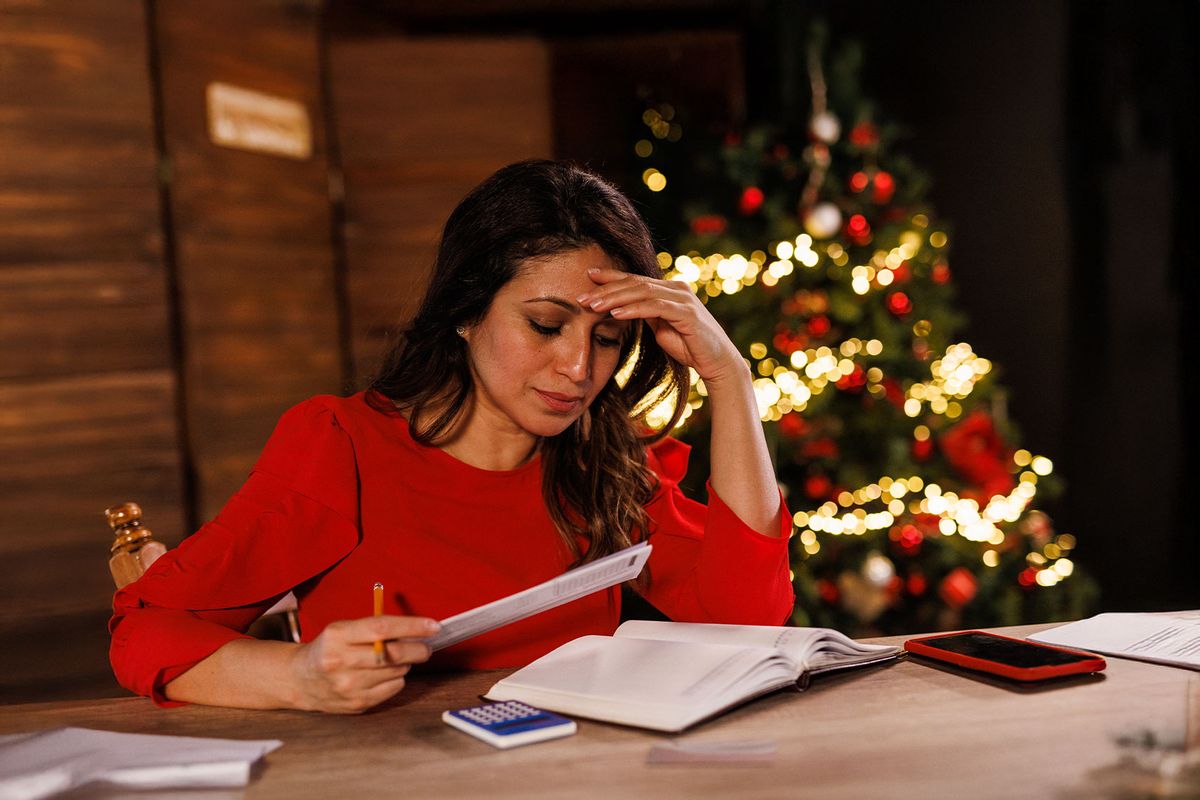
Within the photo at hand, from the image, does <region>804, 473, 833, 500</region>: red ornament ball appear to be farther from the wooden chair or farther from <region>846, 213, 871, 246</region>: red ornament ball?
the wooden chair

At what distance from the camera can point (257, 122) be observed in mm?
3297

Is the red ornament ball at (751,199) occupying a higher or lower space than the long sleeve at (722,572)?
higher

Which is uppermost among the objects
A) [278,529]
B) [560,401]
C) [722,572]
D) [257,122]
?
[257,122]

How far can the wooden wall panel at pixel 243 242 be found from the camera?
307cm

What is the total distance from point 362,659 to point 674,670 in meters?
0.33

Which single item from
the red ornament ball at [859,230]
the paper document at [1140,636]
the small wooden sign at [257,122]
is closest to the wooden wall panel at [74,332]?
the small wooden sign at [257,122]

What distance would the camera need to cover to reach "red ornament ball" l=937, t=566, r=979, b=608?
326 cm

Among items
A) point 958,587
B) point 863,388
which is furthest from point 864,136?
point 958,587

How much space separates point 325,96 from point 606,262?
7.77 feet

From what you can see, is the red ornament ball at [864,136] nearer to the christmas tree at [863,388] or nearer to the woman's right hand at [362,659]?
the christmas tree at [863,388]

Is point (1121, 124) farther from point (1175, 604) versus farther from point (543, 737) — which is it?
point (543, 737)

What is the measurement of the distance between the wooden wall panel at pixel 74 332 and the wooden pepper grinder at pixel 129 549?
1.63 meters

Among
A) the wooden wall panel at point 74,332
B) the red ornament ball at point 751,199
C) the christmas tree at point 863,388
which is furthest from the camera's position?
the red ornament ball at point 751,199

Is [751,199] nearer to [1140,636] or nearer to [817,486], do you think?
[817,486]
